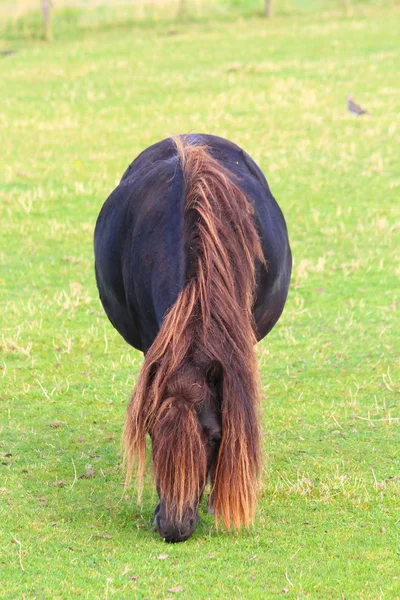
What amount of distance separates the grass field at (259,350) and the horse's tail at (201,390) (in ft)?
2.08

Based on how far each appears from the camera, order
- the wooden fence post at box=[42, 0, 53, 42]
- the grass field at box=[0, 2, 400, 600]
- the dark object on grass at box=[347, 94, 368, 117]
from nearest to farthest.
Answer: the grass field at box=[0, 2, 400, 600]
the dark object on grass at box=[347, 94, 368, 117]
the wooden fence post at box=[42, 0, 53, 42]

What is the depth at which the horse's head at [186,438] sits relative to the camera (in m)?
4.15

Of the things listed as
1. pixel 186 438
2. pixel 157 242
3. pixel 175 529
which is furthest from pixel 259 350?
pixel 186 438

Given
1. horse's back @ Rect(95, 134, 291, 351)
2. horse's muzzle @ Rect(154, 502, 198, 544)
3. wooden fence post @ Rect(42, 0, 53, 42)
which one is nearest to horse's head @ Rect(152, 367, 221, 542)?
horse's muzzle @ Rect(154, 502, 198, 544)

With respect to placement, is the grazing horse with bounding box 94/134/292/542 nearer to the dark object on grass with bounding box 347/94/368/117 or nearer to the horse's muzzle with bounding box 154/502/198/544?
the horse's muzzle with bounding box 154/502/198/544

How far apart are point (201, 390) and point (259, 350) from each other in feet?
15.4

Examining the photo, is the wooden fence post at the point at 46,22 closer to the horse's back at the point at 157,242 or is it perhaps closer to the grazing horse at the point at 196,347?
the horse's back at the point at 157,242

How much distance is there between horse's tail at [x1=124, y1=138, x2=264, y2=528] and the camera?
419 centimetres

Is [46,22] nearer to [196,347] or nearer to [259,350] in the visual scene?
[259,350]

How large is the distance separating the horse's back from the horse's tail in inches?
7.6

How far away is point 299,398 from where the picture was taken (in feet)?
25.3

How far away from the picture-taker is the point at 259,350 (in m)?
8.90

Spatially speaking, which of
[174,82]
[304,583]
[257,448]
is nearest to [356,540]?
[304,583]

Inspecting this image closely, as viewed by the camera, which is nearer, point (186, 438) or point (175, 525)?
point (186, 438)
